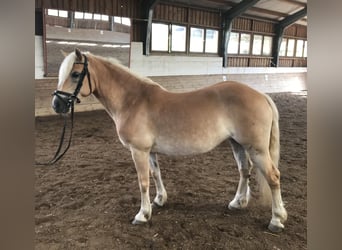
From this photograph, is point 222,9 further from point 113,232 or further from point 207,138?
point 113,232

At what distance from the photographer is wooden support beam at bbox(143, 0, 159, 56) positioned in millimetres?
2557

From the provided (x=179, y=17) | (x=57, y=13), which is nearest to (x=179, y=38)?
(x=179, y=17)

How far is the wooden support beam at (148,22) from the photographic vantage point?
8.39ft

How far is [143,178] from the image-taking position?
1628mm

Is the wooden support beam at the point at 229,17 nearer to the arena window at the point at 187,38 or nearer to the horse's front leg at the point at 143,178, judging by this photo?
the arena window at the point at 187,38

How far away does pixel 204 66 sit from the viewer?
2.23 meters

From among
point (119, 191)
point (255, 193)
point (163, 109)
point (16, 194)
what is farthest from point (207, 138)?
point (16, 194)

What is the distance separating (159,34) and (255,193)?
1.69m

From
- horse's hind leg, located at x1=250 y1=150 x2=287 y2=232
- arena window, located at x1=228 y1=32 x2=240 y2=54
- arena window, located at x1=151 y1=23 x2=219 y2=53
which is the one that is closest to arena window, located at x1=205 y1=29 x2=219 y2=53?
arena window, located at x1=151 y1=23 x2=219 y2=53

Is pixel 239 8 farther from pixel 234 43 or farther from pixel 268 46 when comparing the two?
pixel 268 46

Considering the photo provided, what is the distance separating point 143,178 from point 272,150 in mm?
773

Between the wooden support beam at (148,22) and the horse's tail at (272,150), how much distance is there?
1549 mm

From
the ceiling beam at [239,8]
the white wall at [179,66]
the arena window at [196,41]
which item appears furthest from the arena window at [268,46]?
the arena window at [196,41]

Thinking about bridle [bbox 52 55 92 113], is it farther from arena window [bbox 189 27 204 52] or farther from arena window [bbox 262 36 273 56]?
arena window [bbox 262 36 273 56]
